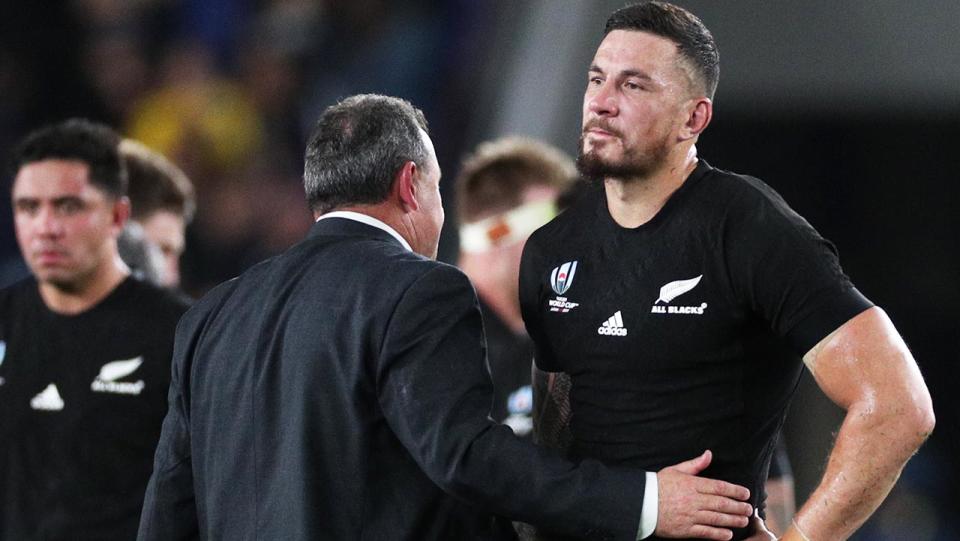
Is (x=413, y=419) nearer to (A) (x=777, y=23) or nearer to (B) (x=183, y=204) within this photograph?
(B) (x=183, y=204)

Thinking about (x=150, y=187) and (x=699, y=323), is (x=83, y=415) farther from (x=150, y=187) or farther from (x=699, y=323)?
(x=699, y=323)

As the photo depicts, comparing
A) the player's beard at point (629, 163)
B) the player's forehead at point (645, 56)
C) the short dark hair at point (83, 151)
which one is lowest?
the short dark hair at point (83, 151)

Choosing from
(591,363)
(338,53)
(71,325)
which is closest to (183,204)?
(71,325)

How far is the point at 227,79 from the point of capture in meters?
9.59

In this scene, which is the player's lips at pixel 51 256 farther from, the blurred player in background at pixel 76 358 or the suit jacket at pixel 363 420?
the suit jacket at pixel 363 420

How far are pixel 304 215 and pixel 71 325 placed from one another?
4.85m

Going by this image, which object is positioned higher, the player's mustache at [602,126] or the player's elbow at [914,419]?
the player's mustache at [602,126]

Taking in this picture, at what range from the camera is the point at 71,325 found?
4312 mm

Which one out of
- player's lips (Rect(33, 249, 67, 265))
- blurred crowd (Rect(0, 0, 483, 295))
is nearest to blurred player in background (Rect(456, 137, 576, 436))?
player's lips (Rect(33, 249, 67, 265))

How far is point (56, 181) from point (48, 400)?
29.6 inches

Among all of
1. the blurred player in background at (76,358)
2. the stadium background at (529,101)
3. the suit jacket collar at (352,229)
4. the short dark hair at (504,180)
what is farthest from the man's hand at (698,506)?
the stadium background at (529,101)

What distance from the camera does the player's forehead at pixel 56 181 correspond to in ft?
14.7

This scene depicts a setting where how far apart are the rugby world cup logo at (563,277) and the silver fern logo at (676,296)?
237mm

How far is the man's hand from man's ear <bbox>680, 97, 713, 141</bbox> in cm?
68
